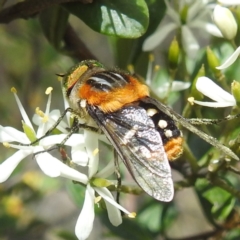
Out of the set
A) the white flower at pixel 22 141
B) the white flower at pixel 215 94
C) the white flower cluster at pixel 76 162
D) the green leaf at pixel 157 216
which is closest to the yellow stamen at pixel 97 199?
the white flower cluster at pixel 76 162

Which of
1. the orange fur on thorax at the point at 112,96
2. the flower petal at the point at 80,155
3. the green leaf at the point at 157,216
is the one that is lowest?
the green leaf at the point at 157,216

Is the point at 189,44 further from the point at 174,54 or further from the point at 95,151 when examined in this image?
the point at 95,151

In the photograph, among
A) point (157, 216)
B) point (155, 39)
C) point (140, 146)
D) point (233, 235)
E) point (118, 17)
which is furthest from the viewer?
point (157, 216)

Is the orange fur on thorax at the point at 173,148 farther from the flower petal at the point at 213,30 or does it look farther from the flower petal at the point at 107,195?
the flower petal at the point at 213,30

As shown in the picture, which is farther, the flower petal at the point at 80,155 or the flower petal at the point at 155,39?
the flower petal at the point at 155,39

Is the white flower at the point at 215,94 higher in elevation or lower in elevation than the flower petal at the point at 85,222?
higher

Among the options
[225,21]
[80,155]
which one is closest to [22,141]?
[80,155]
